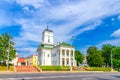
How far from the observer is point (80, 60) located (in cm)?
9856

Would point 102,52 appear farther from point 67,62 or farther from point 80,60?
point 67,62

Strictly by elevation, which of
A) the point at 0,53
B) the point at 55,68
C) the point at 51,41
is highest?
the point at 51,41

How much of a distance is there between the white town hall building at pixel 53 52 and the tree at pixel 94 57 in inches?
371

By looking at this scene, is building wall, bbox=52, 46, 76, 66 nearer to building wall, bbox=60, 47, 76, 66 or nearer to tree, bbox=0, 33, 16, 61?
building wall, bbox=60, 47, 76, 66

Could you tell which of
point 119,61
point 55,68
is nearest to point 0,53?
point 55,68

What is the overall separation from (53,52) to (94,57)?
1650 cm

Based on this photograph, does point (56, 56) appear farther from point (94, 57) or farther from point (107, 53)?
point (107, 53)

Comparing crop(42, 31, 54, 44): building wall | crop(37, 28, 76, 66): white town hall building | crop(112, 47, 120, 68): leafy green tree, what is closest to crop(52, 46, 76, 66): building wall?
crop(37, 28, 76, 66): white town hall building

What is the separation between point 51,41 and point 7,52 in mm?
28400

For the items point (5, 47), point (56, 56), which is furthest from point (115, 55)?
point (5, 47)

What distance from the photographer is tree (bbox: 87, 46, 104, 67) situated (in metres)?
79.8

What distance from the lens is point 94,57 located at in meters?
80.8

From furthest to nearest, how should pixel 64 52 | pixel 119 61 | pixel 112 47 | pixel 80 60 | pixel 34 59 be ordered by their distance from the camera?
pixel 34 59 < pixel 80 60 < pixel 112 47 < pixel 119 61 < pixel 64 52

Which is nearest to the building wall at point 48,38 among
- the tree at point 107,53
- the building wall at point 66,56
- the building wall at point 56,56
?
the building wall at point 56,56
